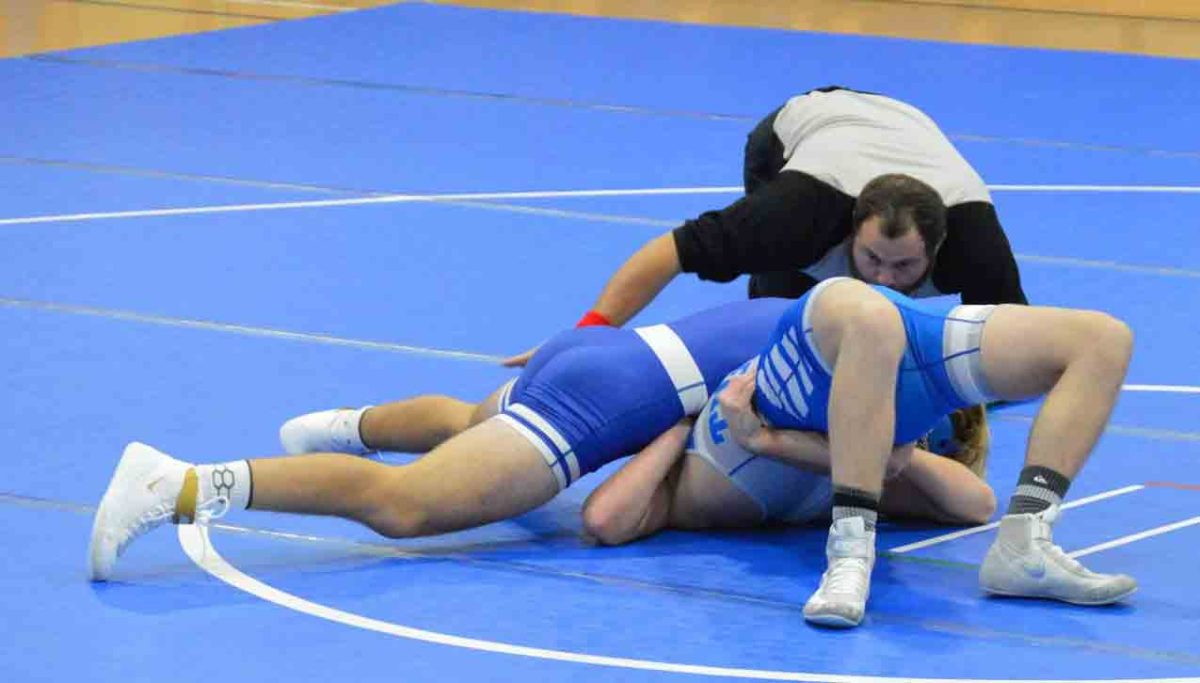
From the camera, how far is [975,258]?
5520 mm

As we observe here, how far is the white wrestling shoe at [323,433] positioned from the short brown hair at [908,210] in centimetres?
130

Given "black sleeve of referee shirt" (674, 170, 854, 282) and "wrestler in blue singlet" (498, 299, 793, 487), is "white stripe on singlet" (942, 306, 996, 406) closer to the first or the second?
"wrestler in blue singlet" (498, 299, 793, 487)

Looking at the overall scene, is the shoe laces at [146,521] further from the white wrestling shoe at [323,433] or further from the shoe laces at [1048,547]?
the shoe laces at [1048,547]

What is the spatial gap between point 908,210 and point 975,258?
745 mm

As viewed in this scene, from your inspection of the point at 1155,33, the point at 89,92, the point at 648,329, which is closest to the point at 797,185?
the point at 648,329

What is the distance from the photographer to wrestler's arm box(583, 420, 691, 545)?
4766 mm

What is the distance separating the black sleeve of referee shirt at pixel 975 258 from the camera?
18.1 ft

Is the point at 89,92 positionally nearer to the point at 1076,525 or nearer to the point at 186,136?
the point at 186,136

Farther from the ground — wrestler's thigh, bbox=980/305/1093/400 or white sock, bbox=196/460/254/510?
wrestler's thigh, bbox=980/305/1093/400

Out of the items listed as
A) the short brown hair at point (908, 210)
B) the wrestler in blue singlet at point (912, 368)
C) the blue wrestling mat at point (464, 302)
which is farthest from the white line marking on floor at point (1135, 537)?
the short brown hair at point (908, 210)

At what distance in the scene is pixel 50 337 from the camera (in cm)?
621

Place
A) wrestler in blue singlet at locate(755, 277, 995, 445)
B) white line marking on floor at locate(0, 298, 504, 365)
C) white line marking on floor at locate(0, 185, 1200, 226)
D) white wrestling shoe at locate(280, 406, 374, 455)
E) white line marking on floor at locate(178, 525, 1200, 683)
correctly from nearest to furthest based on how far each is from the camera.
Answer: white line marking on floor at locate(178, 525, 1200, 683)
wrestler in blue singlet at locate(755, 277, 995, 445)
white wrestling shoe at locate(280, 406, 374, 455)
white line marking on floor at locate(0, 298, 504, 365)
white line marking on floor at locate(0, 185, 1200, 226)

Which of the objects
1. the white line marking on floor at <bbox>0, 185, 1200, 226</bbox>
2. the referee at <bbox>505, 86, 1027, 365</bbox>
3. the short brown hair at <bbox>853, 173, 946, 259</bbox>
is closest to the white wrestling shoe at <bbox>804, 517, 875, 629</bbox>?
the short brown hair at <bbox>853, 173, 946, 259</bbox>

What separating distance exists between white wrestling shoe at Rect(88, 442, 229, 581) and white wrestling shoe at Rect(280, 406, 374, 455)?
2.61ft
